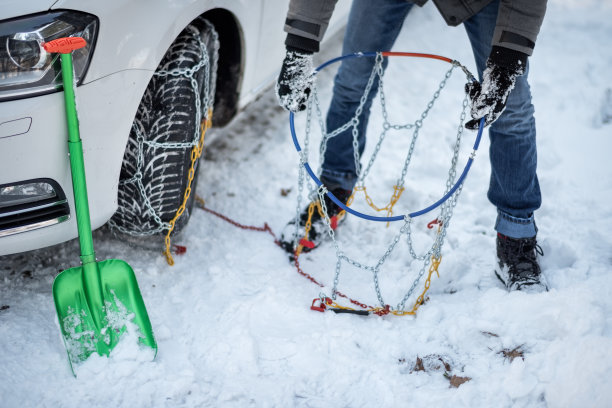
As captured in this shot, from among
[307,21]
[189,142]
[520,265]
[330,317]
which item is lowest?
[330,317]

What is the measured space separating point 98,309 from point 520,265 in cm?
173

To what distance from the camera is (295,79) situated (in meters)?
2.11

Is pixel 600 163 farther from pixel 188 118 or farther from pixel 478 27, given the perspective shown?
pixel 188 118

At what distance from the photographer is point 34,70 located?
1606mm

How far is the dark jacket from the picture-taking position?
182 cm

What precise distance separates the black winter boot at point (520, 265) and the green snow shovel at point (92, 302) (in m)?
1.50

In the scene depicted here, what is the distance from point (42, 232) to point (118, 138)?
0.41m

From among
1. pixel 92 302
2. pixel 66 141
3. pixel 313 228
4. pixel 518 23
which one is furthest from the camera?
pixel 313 228

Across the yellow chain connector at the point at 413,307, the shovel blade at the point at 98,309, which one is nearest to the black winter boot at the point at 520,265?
the yellow chain connector at the point at 413,307

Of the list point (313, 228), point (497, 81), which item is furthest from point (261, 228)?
point (497, 81)

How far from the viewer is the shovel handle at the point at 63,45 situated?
1560mm

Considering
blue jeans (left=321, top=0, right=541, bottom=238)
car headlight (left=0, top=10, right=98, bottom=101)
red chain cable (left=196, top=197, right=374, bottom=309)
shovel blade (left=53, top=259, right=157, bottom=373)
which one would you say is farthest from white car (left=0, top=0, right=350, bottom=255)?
blue jeans (left=321, top=0, right=541, bottom=238)

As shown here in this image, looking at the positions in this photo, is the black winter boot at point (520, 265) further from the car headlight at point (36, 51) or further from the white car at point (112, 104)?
the car headlight at point (36, 51)

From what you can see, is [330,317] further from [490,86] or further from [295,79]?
[490,86]
